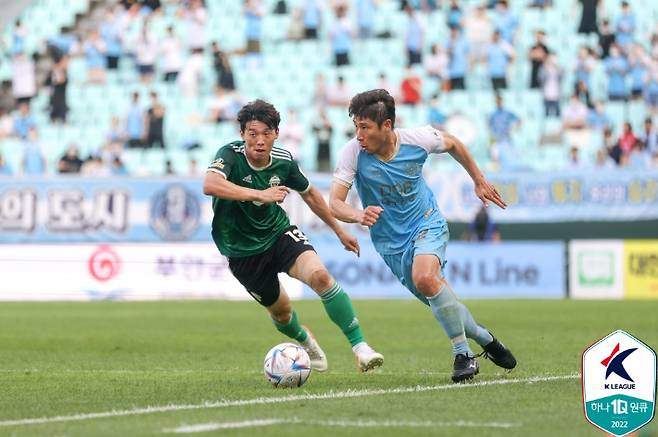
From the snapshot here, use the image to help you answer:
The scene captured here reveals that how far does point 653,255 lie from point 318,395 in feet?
59.3

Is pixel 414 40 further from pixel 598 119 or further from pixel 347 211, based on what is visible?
pixel 347 211

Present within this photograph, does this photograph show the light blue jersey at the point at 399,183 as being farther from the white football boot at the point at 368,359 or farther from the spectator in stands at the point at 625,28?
the spectator in stands at the point at 625,28

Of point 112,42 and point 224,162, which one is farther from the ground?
point 112,42

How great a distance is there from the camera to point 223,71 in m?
31.0

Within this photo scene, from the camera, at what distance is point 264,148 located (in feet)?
35.3

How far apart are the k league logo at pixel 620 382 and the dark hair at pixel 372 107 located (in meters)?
3.86

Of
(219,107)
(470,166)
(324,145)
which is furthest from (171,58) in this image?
(470,166)

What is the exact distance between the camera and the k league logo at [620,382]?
272 inches

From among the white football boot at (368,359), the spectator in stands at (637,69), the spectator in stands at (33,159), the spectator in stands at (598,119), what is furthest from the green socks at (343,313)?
the spectator in stands at (637,69)

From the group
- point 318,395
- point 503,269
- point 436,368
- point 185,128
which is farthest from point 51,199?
point 318,395

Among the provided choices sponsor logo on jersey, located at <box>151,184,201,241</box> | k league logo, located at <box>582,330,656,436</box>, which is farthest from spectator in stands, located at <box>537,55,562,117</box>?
k league logo, located at <box>582,330,656,436</box>

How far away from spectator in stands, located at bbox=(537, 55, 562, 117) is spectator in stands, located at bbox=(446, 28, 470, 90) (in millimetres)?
1728

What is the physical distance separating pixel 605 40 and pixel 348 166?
21532 mm

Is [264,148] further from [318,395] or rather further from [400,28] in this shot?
[400,28]
